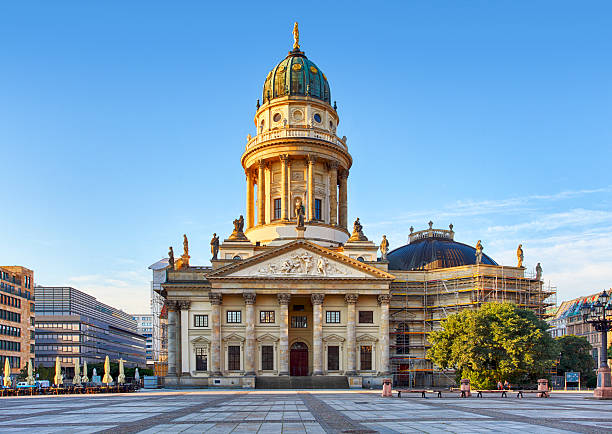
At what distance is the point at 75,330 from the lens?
143625 mm

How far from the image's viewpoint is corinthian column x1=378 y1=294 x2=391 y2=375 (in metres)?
73.3

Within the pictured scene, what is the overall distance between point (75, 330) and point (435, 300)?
3716 inches

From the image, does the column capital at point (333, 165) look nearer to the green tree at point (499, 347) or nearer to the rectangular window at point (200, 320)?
the rectangular window at point (200, 320)

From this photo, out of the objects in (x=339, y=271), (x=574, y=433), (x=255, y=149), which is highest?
(x=255, y=149)

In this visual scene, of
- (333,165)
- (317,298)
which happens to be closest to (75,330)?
(333,165)

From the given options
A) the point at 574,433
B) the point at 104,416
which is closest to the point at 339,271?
the point at 104,416

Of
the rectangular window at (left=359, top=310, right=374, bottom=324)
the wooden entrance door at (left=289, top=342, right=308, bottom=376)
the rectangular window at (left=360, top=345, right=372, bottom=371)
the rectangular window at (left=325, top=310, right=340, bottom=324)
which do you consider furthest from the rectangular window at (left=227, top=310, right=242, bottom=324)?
the rectangular window at (left=360, top=345, right=372, bottom=371)

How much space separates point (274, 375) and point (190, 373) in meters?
10.0

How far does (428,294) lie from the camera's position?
270 feet

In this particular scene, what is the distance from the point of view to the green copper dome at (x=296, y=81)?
3583 inches

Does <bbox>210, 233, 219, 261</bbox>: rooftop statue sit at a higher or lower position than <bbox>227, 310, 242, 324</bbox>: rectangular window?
higher

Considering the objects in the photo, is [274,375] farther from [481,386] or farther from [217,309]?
[481,386]

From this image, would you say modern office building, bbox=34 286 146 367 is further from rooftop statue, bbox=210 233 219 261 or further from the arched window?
the arched window

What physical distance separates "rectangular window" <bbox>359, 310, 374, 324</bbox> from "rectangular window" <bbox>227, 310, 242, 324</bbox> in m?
14.5
